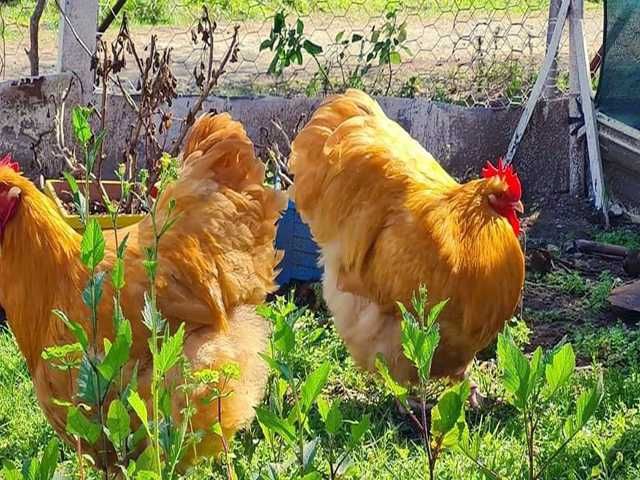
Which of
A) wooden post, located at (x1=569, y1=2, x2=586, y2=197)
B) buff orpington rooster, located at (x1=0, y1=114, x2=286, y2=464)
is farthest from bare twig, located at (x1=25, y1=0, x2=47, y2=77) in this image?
wooden post, located at (x1=569, y1=2, x2=586, y2=197)

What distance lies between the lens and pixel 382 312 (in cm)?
414

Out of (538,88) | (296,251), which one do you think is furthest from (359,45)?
(296,251)

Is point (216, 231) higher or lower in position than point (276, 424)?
lower

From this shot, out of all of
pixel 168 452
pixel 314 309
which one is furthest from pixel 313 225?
pixel 168 452

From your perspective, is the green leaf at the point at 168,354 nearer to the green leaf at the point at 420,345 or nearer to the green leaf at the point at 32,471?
the green leaf at the point at 32,471

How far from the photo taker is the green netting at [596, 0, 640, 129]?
632cm

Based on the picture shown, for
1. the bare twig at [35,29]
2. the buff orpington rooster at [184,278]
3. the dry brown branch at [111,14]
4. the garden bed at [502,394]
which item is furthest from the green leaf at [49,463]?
the dry brown branch at [111,14]

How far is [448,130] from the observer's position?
6.60 meters

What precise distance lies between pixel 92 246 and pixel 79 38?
4.84m

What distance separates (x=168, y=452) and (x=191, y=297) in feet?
6.32

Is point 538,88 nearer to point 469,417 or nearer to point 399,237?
point 399,237

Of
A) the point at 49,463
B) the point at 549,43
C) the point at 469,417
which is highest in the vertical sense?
the point at 549,43

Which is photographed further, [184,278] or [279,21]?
[279,21]

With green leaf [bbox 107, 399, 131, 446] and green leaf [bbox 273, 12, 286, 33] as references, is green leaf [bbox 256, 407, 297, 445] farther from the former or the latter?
green leaf [bbox 273, 12, 286, 33]
